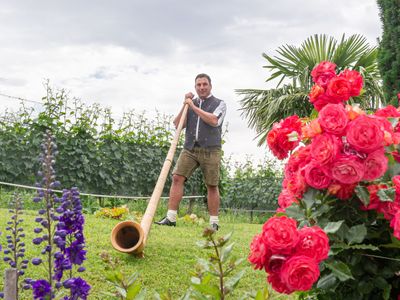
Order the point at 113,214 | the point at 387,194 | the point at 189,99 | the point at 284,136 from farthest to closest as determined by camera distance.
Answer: the point at 113,214, the point at 189,99, the point at 284,136, the point at 387,194

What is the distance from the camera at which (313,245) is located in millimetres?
1606

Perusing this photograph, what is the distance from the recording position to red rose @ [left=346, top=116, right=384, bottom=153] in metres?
1.82

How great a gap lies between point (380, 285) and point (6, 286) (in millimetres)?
1283

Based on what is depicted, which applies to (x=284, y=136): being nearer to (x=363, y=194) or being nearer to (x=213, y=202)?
(x=363, y=194)

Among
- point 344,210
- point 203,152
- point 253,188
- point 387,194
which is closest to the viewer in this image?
point 387,194

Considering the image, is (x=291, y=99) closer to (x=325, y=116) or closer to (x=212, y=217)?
(x=212, y=217)

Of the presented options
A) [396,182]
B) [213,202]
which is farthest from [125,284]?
[213,202]

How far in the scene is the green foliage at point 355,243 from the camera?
1.91m

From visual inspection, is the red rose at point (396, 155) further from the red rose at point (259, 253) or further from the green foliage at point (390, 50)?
the green foliage at point (390, 50)

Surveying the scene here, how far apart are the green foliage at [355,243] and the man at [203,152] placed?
389cm

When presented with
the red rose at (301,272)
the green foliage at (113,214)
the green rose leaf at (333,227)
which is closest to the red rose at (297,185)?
the green rose leaf at (333,227)

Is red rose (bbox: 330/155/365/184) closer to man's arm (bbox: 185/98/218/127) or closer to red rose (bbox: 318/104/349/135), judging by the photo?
red rose (bbox: 318/104/349/135)

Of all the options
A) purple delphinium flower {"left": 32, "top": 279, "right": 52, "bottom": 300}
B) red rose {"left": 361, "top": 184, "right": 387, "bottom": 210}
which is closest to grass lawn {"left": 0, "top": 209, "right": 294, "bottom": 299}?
red rose {"left": 361, "top": 184, "right": 387, "bottom": 210}

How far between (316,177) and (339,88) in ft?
1.70
